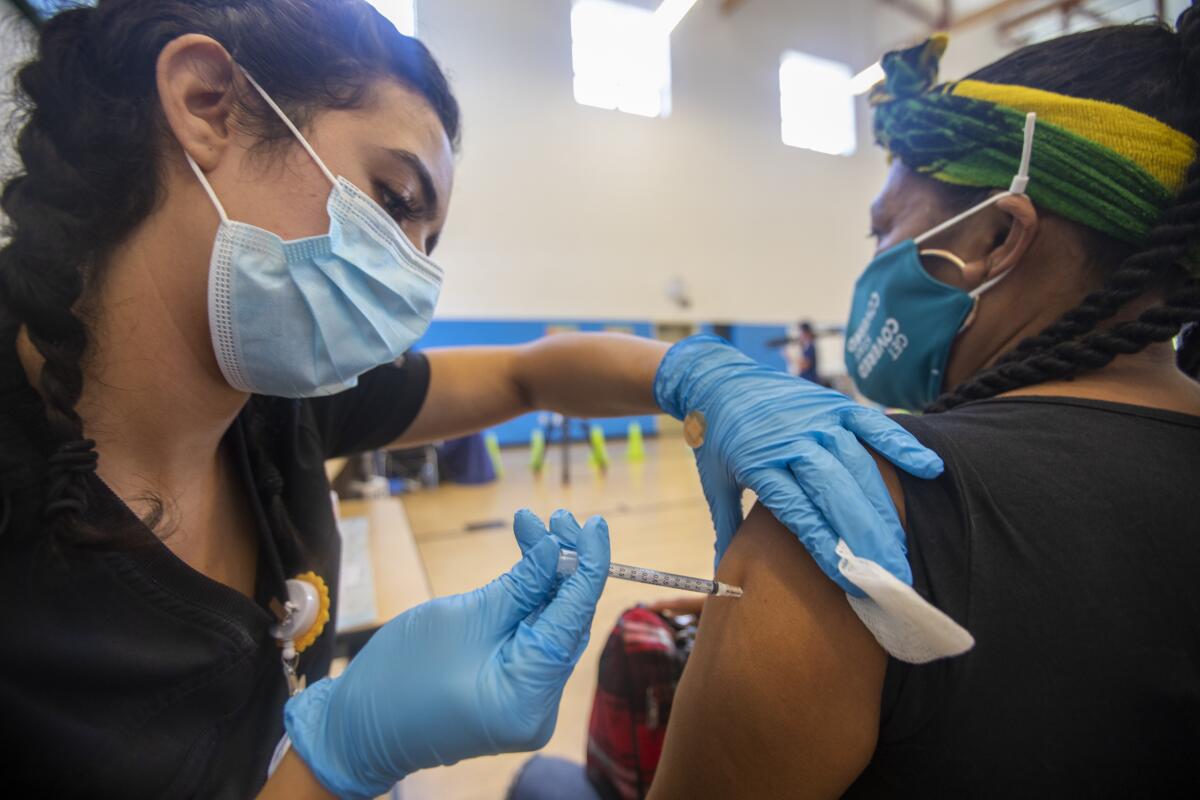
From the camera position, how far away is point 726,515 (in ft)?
2.07

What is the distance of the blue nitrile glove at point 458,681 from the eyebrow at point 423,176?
1.57 ft

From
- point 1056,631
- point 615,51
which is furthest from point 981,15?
point 1056,631

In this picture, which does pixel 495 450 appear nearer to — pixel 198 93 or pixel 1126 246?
pixel 198 93

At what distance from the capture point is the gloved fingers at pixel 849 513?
43 centimetres

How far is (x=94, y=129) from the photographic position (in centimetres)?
55

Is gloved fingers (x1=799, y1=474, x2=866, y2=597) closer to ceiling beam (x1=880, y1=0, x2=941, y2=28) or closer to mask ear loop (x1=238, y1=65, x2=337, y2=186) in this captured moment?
mask ear loop (x1=238, y1=65, x2=337, y2=186)

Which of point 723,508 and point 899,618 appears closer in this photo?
point 899,618

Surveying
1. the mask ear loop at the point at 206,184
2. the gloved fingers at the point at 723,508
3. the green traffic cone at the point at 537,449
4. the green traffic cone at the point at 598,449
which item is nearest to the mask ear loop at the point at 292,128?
the mask ear loop at the point at 206,184

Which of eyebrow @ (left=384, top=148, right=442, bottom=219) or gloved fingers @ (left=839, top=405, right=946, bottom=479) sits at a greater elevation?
eyebrow @ (left=384, top=148, right=442, bottom=219)

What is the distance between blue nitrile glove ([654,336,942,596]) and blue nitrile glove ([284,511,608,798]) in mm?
177

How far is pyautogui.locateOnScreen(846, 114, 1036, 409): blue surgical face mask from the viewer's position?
0.72 meters

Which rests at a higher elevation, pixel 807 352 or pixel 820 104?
pixel 820 104

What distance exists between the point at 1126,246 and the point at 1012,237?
106 millimetres

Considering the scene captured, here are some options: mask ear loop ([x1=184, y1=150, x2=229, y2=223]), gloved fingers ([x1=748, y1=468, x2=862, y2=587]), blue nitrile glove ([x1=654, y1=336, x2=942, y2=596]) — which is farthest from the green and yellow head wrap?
mask ear loop ([x1=184, y1=150, x2=229, y2=223])
